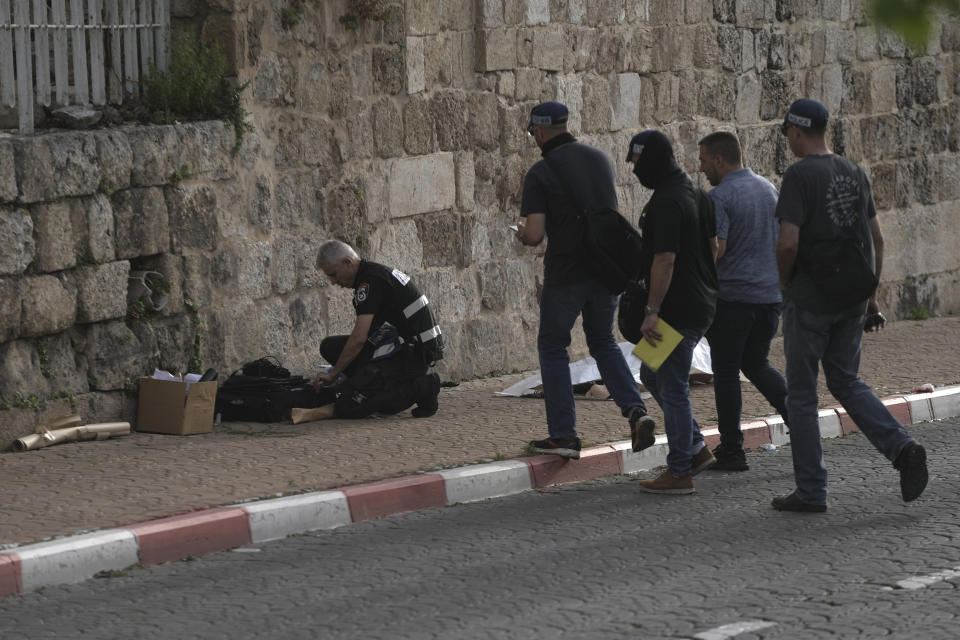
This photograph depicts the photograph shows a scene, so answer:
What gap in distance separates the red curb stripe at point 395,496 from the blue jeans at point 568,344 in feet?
2.67

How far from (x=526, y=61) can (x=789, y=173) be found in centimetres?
526

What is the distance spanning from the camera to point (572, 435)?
27.9 feet

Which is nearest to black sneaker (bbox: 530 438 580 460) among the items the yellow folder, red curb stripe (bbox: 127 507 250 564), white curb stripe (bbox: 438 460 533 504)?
white curb stripe (bbox: 438 460 533 504)

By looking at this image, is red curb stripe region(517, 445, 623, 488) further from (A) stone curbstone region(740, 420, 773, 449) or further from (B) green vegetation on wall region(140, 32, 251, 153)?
(B) green vegetation on wall region(140, 32, 251, 153)

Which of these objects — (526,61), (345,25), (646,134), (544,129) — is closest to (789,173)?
(646,134)

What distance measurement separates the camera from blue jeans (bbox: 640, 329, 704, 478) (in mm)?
7879

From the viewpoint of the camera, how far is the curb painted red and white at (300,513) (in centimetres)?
646

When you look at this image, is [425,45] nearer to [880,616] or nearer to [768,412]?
[768,412]

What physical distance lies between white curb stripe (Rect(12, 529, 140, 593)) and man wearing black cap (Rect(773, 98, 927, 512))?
2.94 metres

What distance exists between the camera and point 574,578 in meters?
6.30

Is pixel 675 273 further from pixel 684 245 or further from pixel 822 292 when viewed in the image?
pixel 822 292

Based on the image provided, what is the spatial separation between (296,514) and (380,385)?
99.2 inches

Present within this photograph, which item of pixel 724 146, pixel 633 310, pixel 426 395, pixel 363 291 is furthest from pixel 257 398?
pixel 724 146

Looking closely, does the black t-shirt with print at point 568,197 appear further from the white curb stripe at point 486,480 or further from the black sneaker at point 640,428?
the white curb stripe at point 486,480
